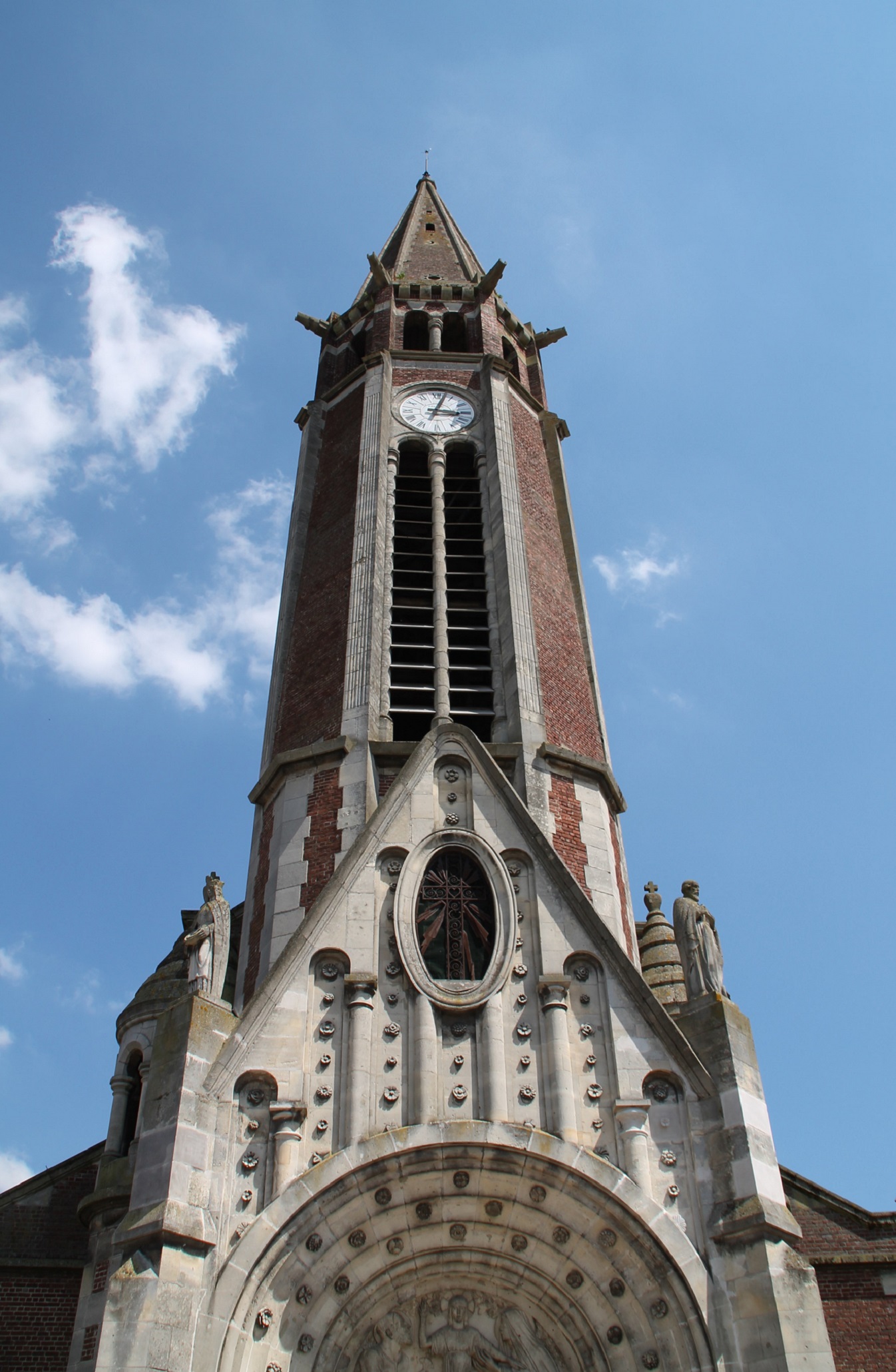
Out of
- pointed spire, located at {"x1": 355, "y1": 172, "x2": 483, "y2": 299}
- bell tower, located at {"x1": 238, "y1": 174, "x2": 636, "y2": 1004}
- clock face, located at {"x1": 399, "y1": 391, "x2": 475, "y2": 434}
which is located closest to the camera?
bell tower, located at {"x1": 238, "y1": 174, "x2": 636, "y2": 1004}

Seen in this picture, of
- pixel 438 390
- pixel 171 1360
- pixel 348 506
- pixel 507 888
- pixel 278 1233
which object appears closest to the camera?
pixel 171 1360

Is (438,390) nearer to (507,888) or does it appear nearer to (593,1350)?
(507,888)

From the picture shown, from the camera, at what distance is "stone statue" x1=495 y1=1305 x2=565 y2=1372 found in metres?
13.3

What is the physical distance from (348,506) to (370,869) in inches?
387

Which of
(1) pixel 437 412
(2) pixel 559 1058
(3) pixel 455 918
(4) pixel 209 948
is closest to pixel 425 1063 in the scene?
(2) pixel 559 1058

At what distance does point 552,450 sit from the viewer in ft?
89.4

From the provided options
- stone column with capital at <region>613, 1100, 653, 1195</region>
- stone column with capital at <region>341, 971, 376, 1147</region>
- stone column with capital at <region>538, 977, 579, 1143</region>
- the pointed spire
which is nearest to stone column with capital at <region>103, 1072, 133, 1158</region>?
stone column with capital at <region>341, 971, 376, 1147</region>

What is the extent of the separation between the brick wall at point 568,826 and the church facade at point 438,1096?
56 mm

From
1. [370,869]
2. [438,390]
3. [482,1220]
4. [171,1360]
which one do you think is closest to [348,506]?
[438,390]

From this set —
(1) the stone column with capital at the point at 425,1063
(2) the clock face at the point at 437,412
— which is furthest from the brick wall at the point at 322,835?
(2) the clock face at the point at 437,412

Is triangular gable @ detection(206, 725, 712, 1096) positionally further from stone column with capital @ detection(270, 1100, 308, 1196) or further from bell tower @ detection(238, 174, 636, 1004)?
bell tower @ detection(238, 174, 636, 1004)

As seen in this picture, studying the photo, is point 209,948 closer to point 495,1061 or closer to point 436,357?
point 495,1061

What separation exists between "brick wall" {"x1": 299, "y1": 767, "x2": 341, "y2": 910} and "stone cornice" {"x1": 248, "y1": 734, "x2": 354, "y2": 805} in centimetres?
25

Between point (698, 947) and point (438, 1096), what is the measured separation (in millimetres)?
3620
